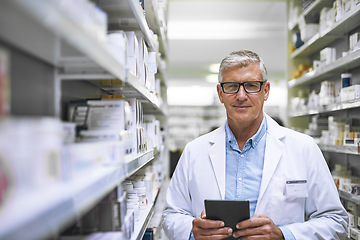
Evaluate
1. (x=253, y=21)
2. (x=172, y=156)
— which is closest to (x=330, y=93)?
(x=253, y=21)

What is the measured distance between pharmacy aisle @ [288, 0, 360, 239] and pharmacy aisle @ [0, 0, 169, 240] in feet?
7.06

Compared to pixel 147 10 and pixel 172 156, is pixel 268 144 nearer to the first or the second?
pixel 147 10

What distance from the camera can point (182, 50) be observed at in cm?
941

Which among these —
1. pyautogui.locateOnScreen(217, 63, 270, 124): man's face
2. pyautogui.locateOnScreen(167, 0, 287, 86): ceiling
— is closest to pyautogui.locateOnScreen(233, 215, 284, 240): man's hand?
pyautogui.locateOnScreen(217, 63, 270, 124): man's face

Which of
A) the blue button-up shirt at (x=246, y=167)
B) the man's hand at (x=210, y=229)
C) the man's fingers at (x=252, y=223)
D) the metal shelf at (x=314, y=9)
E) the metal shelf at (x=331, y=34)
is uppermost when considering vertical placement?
the metal shelf at (x=314, y=9)

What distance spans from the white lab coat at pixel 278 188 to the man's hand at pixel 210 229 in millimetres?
154

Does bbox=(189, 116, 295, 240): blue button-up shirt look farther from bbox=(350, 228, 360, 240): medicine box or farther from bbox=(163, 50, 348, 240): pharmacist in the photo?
bbox=(350, 228, 360, 240): medicine box

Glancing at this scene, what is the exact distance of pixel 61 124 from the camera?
1035mm

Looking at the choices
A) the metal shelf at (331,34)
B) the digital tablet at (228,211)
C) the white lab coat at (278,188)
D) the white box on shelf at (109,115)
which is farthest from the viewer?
the metal shelf at (331,34)

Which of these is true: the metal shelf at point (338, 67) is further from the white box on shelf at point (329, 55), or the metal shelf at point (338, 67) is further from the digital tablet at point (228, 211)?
the digital tablet at point (228, 211)

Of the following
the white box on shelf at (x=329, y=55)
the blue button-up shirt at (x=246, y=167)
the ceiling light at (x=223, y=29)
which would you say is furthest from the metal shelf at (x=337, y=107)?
the ceiling light at (x=223, y=29)

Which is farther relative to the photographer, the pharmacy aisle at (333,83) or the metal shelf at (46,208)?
the pharmacy aisle at (333,83)

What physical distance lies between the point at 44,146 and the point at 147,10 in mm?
2187

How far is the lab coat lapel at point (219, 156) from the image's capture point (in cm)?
203
